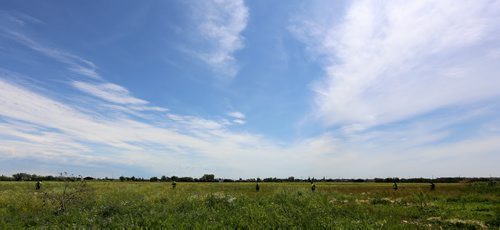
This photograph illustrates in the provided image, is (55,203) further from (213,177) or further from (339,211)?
(213,177)

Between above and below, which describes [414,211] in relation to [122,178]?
below

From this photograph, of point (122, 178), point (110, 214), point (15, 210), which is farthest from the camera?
point (122, 178)

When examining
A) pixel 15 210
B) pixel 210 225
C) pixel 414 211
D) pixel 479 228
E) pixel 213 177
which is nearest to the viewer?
pixel 210 225

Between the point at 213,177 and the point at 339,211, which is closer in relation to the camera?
the point at 339,211

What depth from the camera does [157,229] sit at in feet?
43.2

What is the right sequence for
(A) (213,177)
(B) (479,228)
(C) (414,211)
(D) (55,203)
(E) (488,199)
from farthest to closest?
(A) (213,177)
(E) (488,199)
(D) (55,203)
(C) (414,211)
(B) (479,228)

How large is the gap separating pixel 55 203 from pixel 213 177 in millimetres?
115483

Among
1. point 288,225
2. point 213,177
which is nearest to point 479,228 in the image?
point 288,225

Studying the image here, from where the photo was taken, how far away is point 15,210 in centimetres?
2544

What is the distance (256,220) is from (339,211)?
6.26m

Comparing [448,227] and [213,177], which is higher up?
[213,177]

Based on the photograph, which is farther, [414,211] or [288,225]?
[414,211]

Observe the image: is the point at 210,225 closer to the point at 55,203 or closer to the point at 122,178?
the point at 55,203

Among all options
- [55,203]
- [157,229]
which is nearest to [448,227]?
[157,229]
